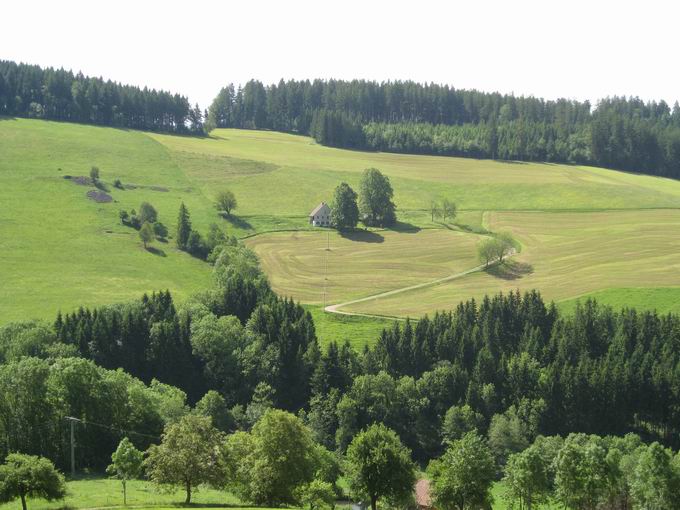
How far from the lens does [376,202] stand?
637 ft

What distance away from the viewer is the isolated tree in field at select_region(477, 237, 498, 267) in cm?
16400

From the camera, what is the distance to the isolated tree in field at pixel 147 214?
17488 cm

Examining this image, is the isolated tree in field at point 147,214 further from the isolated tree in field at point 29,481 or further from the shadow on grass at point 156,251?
the isolated tree in field at point 29,481

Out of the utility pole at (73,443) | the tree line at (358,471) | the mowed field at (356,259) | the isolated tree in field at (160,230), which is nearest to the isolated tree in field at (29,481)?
the tree line at (358,471)

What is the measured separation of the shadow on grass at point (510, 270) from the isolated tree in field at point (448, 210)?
111ft

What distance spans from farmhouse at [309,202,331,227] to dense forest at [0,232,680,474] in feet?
201

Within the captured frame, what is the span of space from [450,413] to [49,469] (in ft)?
165

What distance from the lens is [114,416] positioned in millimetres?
93250

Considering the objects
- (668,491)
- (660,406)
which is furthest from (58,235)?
(668,491)

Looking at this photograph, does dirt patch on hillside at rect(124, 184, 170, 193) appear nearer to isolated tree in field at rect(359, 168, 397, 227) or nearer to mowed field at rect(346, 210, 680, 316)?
isolated tree in field at rect(359, 168, 397, 227)

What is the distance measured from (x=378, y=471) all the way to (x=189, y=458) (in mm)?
15239

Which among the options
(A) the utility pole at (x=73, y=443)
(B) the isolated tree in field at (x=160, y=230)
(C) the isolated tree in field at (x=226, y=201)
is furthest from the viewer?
(C) the isolated tree in field at (x=226, y=201)

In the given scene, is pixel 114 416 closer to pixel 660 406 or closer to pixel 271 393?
pixel 271 393

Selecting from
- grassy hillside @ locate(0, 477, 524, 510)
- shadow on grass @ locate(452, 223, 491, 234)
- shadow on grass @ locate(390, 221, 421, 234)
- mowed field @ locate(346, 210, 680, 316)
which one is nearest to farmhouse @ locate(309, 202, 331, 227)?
shadow on grass @ locate(390, 221, 421, 234)
